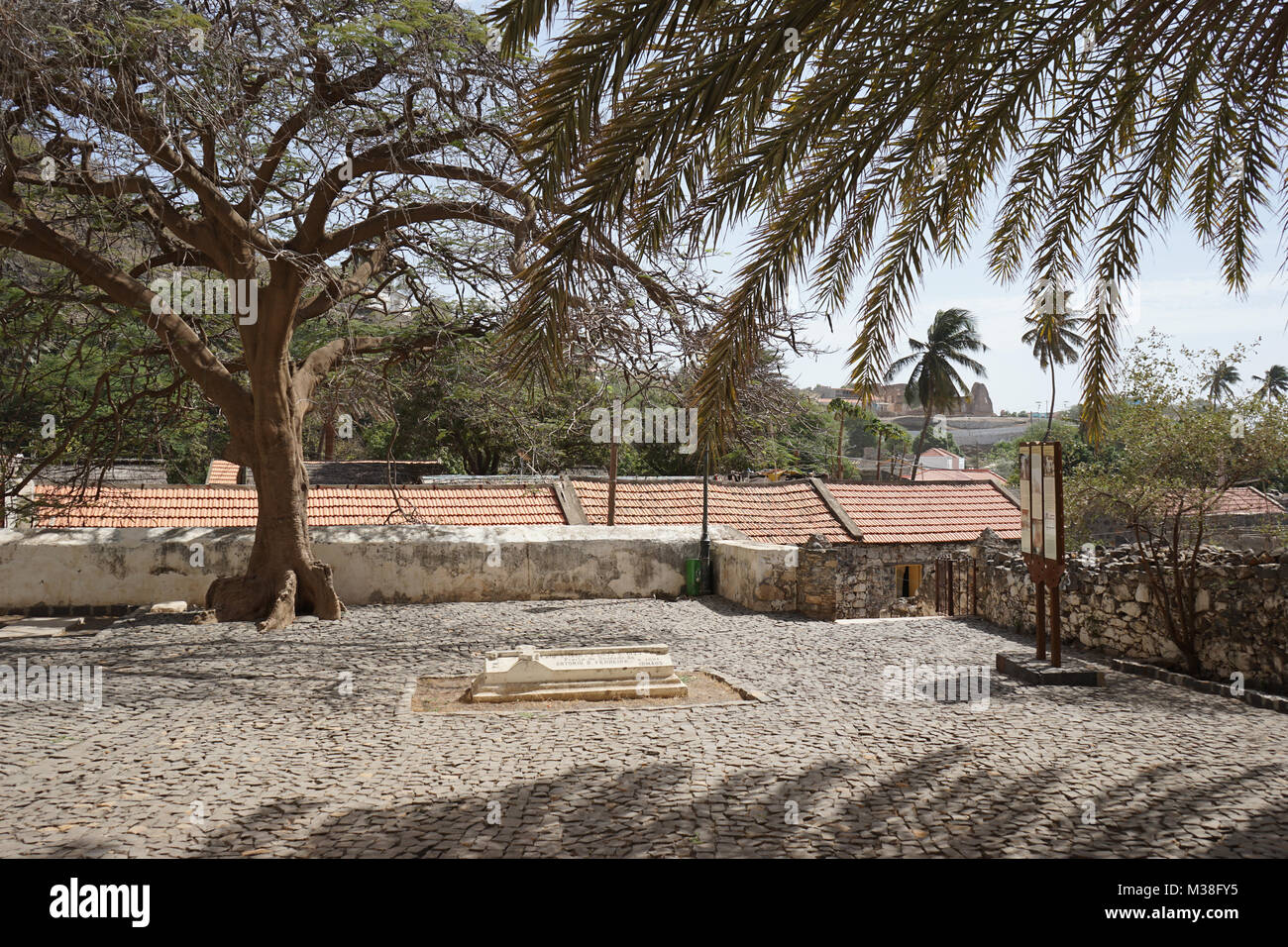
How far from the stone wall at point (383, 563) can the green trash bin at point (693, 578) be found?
10 cm

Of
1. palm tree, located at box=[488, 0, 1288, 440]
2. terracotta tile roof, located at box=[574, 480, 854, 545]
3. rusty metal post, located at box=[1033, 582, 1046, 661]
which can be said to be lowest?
rusty metal post, located at box=[1033, 582, 1046, 661]

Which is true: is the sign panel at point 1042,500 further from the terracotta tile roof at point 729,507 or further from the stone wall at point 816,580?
the terracotta tile roof at point 729,507

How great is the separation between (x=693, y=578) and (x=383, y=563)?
4.27 m

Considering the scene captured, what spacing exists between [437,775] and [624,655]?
3049 mm

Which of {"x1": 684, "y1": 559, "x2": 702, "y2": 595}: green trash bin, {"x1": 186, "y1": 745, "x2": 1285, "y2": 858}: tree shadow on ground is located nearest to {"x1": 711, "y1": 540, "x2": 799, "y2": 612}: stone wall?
{"x1": 684, "y1": 559, "x2": 702, "y2": 595}: green trash bin

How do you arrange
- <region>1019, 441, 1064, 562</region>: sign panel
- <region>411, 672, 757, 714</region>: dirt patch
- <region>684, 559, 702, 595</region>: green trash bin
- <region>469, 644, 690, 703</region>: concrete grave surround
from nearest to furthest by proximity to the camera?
<region>411, 672, 757, 714</region>: dirt patch
<region>469, 644, 690, 703</region>: concrete grave surround
<region>1019, 441, 1064, 562</region>: sign panel
<region>684, 559, 702, 595</region>: green trash bin

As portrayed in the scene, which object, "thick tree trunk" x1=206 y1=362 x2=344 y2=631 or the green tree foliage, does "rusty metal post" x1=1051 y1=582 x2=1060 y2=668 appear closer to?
the green tree foliage

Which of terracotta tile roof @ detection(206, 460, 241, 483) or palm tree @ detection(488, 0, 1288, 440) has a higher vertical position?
palm tree @ detection(488, 0, 1288, 440)

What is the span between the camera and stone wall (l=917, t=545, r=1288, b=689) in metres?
7.93

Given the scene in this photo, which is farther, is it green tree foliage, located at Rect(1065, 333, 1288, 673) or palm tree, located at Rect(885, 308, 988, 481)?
palm tree, located at Rect(885, 308, 988, 481)

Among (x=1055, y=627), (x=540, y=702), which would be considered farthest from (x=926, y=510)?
(x=540, y=702)

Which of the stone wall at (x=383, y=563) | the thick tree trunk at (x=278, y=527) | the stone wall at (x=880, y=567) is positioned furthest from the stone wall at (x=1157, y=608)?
the thick tree trunk at (x=278, y=527)

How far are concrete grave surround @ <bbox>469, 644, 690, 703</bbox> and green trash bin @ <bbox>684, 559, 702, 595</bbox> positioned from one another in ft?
16.8
